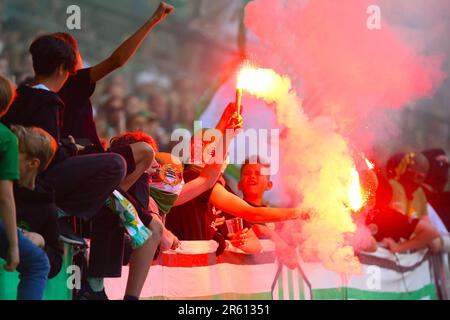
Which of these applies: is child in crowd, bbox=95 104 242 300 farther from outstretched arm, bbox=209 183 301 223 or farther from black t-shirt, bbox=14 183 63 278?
black t-shirt, bbox=14 183 63 278

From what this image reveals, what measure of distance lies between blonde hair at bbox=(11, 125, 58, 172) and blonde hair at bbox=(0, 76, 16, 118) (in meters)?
0.12

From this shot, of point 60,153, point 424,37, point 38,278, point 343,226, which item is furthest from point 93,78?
point 424,37

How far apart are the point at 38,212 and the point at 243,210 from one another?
1.95 metres

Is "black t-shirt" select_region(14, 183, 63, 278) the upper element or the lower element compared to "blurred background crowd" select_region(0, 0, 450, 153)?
lower

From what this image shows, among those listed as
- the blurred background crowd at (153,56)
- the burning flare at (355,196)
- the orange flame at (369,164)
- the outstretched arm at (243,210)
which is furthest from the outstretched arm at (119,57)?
the blurred background crowd at (153,56)

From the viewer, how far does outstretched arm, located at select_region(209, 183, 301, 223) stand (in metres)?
5.63

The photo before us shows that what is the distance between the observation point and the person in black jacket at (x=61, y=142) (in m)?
4.14

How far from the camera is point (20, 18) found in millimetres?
7430

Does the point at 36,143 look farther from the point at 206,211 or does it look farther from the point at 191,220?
the point at 206,211

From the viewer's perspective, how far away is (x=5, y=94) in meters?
3.95

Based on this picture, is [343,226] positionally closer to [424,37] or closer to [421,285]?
[421,285]

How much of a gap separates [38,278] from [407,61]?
471 centimetres

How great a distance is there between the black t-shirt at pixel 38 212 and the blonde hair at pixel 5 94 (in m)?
0.42

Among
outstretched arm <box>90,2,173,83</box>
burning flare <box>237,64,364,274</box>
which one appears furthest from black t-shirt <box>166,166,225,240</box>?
outstretched arm <box>90,2,173,83</box>
